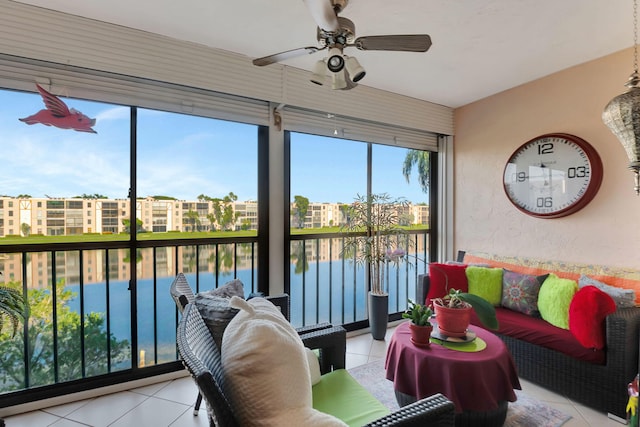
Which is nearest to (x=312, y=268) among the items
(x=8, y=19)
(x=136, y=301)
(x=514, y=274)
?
(x=136, y=301)

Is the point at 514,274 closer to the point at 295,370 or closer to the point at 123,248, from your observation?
the point at 295,370

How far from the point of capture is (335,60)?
1.49m

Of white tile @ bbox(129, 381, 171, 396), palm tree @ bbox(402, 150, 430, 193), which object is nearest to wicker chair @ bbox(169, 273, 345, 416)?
white tile @ bbox(129, 381, 171, 396)

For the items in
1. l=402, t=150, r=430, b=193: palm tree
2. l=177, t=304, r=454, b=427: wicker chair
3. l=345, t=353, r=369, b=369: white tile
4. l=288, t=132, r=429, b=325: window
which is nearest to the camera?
l=177, t=304, r=454, b=427: wicker chair

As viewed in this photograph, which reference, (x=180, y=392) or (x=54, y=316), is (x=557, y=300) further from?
(x=54, y=316)

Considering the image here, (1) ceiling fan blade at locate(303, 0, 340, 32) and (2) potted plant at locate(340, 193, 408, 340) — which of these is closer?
(1) ceiling fan blade at locate(303, 0, 340, 32)

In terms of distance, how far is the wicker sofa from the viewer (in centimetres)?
189

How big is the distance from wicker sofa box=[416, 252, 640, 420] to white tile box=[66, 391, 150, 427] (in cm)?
280

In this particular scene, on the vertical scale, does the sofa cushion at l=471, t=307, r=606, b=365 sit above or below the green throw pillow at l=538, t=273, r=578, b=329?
below

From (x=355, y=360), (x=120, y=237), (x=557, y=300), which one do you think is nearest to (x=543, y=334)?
(x=557, y=300)

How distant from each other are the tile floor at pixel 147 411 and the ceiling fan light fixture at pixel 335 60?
214cm

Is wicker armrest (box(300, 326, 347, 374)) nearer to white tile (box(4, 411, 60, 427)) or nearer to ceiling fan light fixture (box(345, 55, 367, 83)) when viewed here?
ceiling fan light fixture (box(345, 55, 367, 83))

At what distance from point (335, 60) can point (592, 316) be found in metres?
2.22

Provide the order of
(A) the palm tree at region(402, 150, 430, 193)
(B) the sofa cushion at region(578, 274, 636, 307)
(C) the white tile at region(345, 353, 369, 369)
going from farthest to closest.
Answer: (A) the palm tree at region(402, 150, 430, 193)
(C) the white tile at region(345, 353, 369, 369)
(B) the sofa cushion at region(578, 274, 636, 307)
